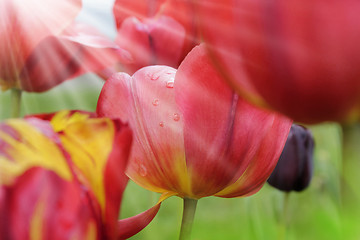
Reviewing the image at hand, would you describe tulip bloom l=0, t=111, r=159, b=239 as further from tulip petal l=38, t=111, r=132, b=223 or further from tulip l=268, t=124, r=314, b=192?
tulip l=268, t=124, r=314, b=192

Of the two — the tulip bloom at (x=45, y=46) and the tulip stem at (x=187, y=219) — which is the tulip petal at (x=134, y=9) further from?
the tulip stem at (x=187, y=219)

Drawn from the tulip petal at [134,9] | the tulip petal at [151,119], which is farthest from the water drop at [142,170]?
the tulip petal at [134,9]

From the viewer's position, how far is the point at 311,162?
383mm

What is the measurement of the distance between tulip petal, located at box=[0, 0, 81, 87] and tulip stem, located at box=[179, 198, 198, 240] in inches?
4.3

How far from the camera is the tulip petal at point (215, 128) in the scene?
0.57 ft

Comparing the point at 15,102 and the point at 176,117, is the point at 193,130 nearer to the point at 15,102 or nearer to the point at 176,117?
the point at 176,117

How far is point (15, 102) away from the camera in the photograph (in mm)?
262

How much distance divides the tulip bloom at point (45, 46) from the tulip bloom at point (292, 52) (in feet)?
0.40

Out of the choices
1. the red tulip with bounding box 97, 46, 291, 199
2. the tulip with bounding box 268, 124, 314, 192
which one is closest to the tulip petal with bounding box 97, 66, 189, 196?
the red tulip with bounding box 97, 46, 291, 199

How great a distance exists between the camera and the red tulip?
0.58 feet

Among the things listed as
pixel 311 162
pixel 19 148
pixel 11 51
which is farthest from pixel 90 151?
pixel 311 162

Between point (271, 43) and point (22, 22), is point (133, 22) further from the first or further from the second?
point (271, 43)

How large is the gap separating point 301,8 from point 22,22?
0.18 metres

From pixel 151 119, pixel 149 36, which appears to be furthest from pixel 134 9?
pixel 151 119
